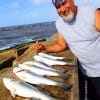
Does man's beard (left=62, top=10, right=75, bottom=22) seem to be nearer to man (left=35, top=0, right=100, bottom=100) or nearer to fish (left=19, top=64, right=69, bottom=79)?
man (left=35, top=0, right=100, bottom=100)

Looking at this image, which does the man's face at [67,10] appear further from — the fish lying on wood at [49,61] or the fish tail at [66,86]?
the fish lying on wood at [49,61]

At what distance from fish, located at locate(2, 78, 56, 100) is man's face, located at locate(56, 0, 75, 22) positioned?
1315 millimetres

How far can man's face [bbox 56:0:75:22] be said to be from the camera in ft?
17.8

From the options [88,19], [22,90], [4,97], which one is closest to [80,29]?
[88,19]

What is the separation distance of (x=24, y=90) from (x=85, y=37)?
139 centimetres

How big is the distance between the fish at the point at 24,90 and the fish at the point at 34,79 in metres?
0.22

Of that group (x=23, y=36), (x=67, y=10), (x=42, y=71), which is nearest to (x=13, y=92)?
(x=42, y=71)

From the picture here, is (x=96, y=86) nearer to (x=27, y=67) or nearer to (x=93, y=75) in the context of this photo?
(x=93, y=75)

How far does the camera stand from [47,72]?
22.6ft

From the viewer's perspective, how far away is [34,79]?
635 cm

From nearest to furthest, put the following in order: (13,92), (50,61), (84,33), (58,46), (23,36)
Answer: (84,33)
(13,92)
(58,46)
(50,61)
(23,36)

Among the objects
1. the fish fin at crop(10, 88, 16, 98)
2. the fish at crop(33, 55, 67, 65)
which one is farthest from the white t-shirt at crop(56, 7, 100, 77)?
the fish at crop(33, 55, 67, 65)

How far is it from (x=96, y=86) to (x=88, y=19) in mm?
1369

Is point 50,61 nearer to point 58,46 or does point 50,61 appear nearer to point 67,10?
point 58,46
